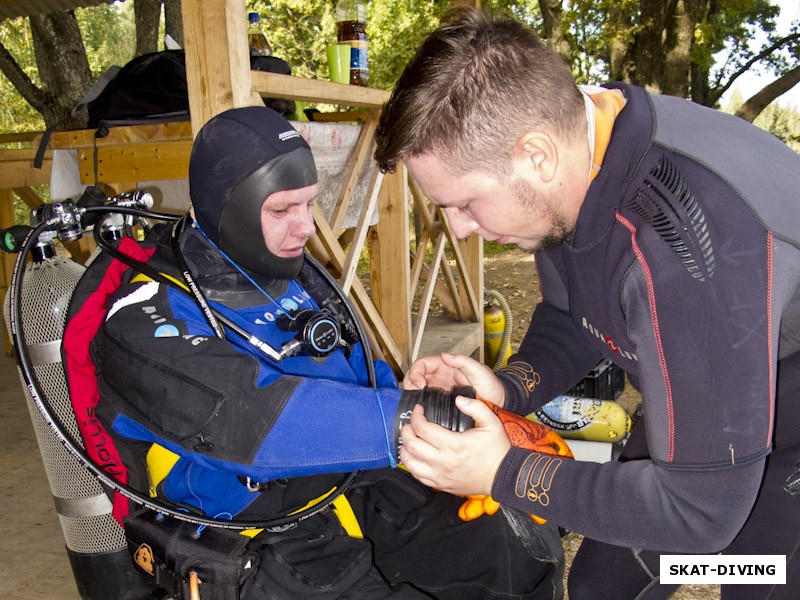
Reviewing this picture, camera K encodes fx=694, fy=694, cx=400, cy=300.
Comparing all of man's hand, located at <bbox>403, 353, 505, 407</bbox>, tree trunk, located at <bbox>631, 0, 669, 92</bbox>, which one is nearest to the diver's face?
man's hand, located at <bbox>403, 353, 505, 407</bbox>

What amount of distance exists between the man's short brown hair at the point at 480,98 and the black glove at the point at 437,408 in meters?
0.72

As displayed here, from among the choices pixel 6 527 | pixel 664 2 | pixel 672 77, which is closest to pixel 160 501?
→ pixel 6 527

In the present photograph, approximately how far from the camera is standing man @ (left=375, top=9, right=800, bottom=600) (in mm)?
1400

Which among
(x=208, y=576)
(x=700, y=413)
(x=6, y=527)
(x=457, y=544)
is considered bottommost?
(x=6, y=527)

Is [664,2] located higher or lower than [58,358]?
higher

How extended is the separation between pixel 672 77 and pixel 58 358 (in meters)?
10.9

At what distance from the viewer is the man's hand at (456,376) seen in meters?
2.20

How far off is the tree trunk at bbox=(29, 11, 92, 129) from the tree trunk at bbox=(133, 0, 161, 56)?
1064 mm

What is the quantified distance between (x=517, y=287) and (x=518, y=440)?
8.72 metres

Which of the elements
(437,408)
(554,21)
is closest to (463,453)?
(437,408)

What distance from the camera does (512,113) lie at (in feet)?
4.95

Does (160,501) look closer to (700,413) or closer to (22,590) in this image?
(700,413)

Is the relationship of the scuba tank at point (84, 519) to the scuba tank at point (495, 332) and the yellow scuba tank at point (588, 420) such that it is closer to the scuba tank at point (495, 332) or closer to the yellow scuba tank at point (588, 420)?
the yellow scuba tank at point (588, 420)

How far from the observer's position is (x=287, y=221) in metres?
Answer: 2.49
